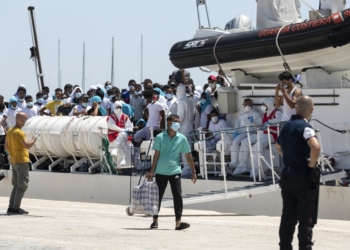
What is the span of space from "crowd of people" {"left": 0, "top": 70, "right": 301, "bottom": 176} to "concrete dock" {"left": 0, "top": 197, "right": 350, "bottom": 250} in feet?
5.44

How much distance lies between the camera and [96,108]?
19906 millimetres

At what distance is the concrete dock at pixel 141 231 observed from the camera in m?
10.6

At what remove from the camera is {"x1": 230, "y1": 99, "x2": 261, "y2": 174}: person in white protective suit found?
15.8 meters

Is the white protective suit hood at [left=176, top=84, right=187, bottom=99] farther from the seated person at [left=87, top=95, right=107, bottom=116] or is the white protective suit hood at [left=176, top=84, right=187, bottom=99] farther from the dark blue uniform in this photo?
the dark blue uniform

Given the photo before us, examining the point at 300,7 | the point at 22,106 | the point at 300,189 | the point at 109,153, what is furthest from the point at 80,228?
the point at 22,106

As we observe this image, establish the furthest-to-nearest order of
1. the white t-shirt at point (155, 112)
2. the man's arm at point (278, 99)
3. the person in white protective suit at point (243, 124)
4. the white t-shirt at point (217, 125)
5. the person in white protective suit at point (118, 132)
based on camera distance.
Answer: the person in white protective suit at point (118, 132) → the white t-shirt at point (155, 112) → the white t-shirt at point (217, 125) → the person in white protective suit at point (243, 124) → the man's arm at point (278, 99)

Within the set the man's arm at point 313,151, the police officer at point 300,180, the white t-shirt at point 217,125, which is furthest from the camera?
the white t-shirt at point 217,125

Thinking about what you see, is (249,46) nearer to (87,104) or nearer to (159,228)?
(159,228)

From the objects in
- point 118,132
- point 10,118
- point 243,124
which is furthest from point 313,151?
point 10,118

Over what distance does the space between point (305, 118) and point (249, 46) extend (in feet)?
23.7

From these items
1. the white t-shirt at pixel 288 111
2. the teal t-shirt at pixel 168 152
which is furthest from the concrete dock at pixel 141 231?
the white t-shirt at pixel 288 111

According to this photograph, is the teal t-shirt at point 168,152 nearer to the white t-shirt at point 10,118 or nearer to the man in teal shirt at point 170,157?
the man in teal shirt at point 170,157

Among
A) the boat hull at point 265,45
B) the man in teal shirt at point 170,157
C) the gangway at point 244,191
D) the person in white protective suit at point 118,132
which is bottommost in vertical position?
the gangway at point 244,191

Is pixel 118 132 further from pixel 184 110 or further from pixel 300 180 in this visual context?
pixel 300 180
